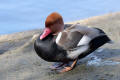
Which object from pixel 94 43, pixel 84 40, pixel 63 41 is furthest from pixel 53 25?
pixel 94 43

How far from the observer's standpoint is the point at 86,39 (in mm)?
3029

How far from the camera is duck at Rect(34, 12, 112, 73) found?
2.95m

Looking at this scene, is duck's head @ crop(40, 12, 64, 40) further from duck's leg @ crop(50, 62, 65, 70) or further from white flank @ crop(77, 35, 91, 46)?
duck's leg @ crop(50, 62, 65, 70)

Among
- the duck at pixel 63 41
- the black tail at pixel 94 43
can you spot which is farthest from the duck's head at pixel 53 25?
the black tail at pixel 94 43

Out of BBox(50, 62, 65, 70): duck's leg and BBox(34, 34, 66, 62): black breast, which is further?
BBox(50, 62, 65, 70): duck's leg

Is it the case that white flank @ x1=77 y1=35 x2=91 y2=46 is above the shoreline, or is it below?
above

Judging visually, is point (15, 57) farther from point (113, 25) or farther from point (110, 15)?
point (110, 15)

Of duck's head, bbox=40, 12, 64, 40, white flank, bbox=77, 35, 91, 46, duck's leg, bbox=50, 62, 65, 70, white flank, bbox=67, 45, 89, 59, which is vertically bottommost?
duck's leg, bbox=50, 62, 65, 70

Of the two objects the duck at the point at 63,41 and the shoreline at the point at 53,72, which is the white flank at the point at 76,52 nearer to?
the duck at the point at 63,41

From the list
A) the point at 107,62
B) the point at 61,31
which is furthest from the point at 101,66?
the point at 61,31

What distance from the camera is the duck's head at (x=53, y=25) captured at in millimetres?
3002

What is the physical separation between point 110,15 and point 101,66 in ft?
9.46

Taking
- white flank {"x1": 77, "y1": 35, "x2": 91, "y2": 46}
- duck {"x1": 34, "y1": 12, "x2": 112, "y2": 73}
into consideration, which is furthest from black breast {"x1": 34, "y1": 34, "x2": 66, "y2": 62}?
white flank {"x1": 77, "y1": 35, "x2": 91, "y2": 46}

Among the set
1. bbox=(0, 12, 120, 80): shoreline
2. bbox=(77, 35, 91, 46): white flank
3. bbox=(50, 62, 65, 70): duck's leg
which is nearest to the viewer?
bbox=(0, 12, 120, 80): shoreline
